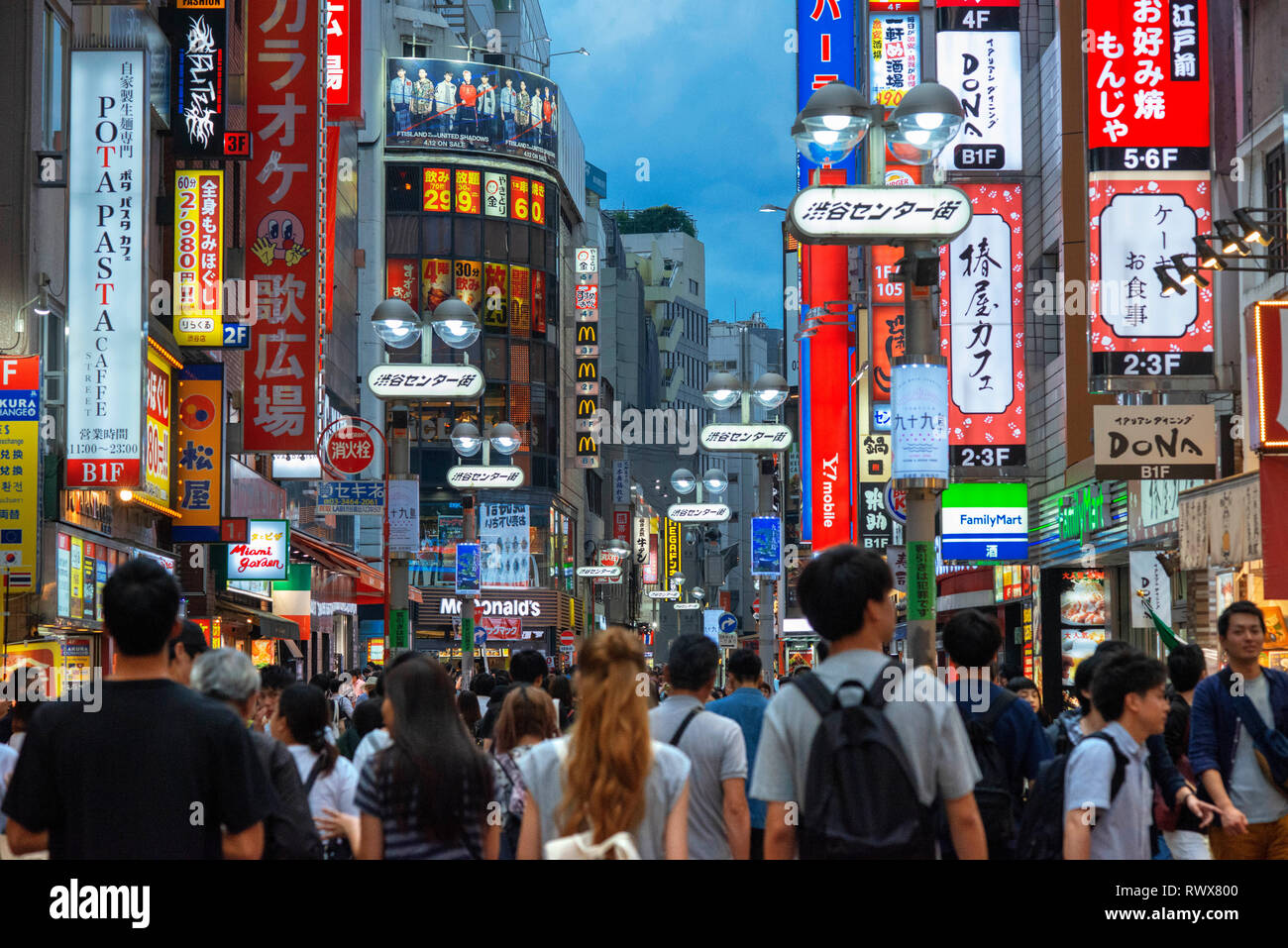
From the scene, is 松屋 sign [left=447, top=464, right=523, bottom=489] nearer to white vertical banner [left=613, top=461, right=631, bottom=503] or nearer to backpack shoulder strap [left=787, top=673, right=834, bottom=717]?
backpack shoulder strap [left=787, top=673, right=834, bottom=717]

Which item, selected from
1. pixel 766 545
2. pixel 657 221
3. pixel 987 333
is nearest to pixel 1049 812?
pixel 987 333

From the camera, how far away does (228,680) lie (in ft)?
23.1

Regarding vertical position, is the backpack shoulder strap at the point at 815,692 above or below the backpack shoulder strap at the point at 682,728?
above

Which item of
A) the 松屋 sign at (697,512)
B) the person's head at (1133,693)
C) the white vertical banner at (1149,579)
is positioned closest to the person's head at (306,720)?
the person's head at (1133,693)

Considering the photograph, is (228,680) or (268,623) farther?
(268,623)

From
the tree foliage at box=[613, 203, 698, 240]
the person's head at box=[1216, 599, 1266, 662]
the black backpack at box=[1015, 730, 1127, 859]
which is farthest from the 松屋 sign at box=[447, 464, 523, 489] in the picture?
the tree foliage at box=[613, 203, 698, 240]

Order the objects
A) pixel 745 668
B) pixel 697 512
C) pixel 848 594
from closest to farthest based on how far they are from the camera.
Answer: pixel 848 594
pixel 745 668
pixel 697 512

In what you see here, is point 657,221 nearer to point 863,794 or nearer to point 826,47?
point 826,47

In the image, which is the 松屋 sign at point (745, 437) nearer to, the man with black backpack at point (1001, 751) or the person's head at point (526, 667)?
the person's head at point (526, 667)

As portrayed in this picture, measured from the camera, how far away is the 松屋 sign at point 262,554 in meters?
27.8

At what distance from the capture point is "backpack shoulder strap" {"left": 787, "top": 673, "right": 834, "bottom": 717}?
541 centimetres

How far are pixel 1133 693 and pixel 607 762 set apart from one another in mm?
2485

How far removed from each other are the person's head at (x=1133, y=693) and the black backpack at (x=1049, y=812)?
245 millimetres
